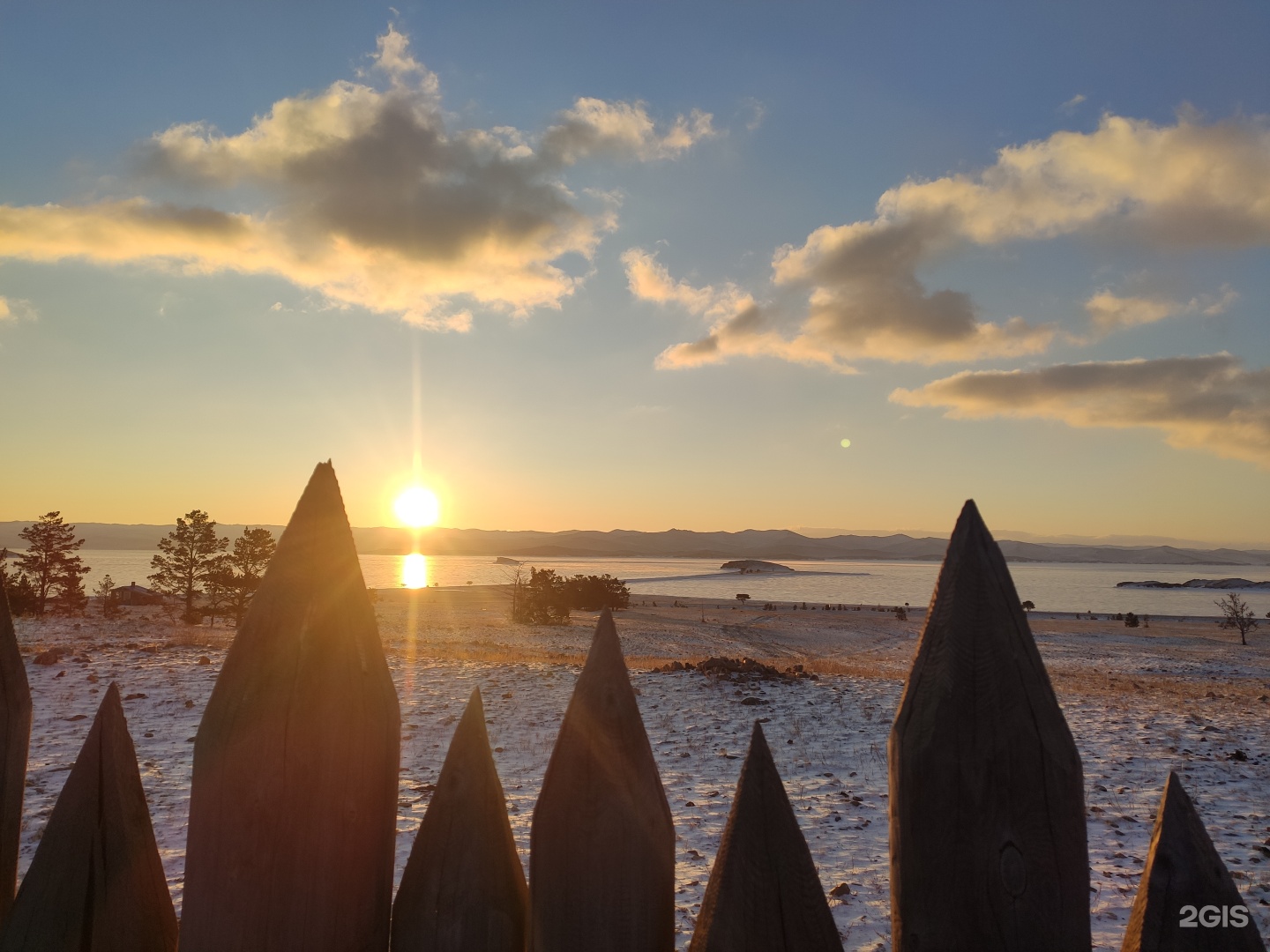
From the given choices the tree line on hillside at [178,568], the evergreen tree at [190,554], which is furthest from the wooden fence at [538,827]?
the evergreen tree at [190,554]

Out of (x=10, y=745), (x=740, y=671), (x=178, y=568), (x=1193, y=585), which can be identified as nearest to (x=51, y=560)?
(x=178, y=568)

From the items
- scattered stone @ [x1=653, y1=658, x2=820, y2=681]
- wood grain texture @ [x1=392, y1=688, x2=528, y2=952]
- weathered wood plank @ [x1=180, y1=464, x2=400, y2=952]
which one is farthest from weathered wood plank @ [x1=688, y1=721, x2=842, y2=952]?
scattered stone @ [x1=653, y1=658, x2=820, y2=681]

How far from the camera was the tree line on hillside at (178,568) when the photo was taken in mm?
28219

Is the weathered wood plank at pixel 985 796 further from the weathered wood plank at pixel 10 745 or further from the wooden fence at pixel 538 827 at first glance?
the weathered wood plank at pixel 10 745

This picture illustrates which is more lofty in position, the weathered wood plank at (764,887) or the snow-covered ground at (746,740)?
the weathered wood plank at (764,887)

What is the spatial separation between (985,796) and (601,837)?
2.59 feet

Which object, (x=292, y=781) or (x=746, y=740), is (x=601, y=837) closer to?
(x=292, y=781)

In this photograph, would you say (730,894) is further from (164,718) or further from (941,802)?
(164,718)

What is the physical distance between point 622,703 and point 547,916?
1.59 ft

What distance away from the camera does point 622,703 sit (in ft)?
4.99

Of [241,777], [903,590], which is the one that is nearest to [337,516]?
[241,777]

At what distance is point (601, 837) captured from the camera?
1.48 meters

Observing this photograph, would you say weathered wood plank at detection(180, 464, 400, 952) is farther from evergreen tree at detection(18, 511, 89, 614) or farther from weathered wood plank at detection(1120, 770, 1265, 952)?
evergreen tree at detection(18, 511, 89, 614)

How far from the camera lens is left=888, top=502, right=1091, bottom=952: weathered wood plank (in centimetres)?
133
